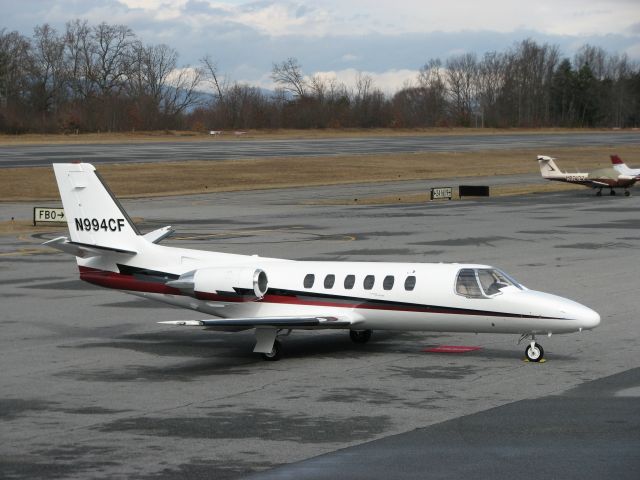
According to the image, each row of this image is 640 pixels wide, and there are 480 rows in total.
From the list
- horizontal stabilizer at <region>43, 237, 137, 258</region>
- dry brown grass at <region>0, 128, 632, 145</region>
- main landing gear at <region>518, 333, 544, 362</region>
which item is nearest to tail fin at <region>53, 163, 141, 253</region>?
horizontal stabilizer at <region>43, 237, 137, 258</region>

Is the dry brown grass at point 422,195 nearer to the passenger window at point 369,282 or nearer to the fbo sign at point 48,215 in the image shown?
the fbo sign at point 48,215

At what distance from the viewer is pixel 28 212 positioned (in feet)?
232

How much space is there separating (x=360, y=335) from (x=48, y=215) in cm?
3843

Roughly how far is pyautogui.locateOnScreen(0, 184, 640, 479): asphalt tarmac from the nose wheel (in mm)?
263

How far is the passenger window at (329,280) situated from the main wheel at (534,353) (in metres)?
4.97

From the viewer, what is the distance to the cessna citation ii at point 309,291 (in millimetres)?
25016

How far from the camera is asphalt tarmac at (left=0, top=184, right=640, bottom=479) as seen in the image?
17.2 meters

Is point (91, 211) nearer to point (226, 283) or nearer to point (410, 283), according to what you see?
point (226, 283)

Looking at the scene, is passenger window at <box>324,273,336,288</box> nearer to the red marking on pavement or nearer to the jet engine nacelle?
the jet engine nacelle

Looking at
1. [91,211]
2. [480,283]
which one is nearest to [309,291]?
[480,283]

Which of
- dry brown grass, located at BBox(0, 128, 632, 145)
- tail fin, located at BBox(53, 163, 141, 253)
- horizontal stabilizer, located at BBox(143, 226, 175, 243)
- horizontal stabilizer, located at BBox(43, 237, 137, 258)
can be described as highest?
tail fin, located at BBox(53, 163, 141, 253)

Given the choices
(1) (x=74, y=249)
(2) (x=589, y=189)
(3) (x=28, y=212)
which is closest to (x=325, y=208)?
(3) (x=28, y=212)

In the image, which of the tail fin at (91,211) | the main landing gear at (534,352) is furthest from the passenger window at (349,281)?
the tail fin at (91,211)

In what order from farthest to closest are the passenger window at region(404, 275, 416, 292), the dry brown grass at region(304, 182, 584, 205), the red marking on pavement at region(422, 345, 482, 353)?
the dry brown grass at region(304, 182, 584, 205), the red marking on pavement at region(422, 345, 482, 353), the passenger window at region(404, 275, 416, 292)
